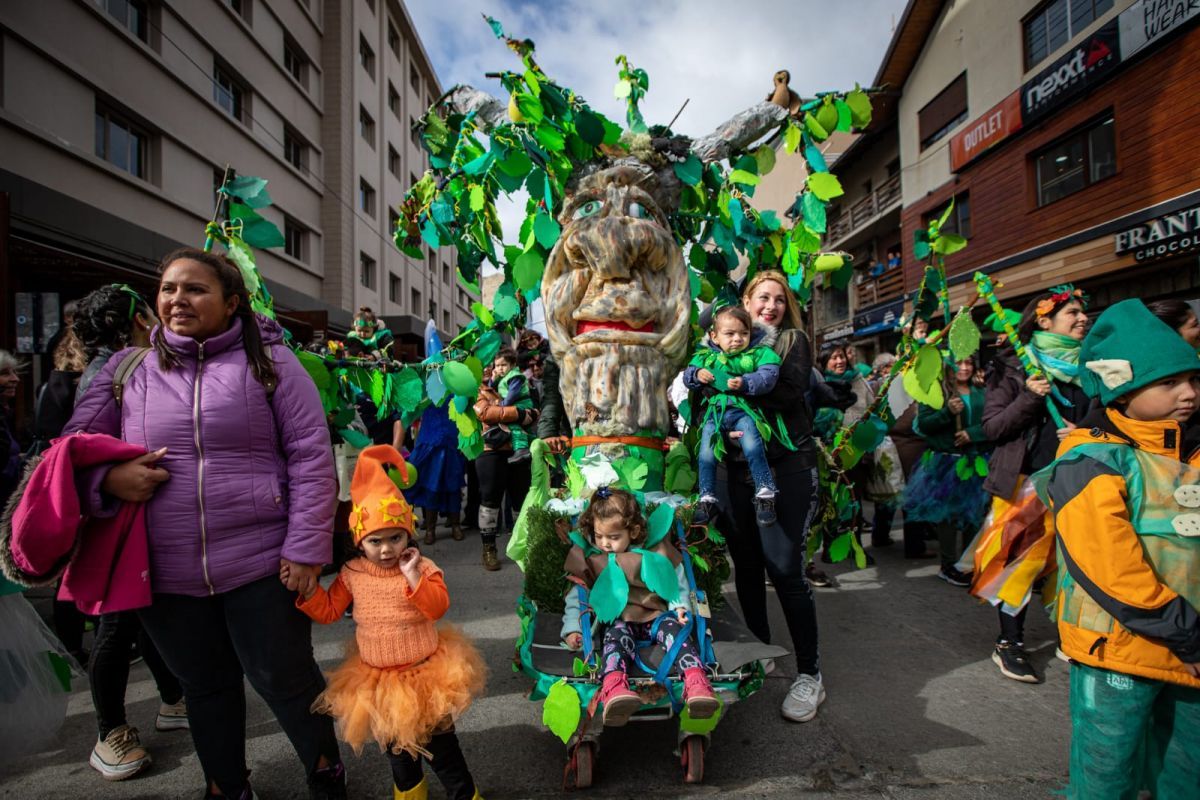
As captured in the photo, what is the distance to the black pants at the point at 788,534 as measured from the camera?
261 cm

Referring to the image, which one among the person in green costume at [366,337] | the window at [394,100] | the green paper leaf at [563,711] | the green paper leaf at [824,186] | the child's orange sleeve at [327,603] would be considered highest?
the window at [394,100]

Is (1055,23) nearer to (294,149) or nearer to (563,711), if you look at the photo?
(563,711)

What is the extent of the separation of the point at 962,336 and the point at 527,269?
1.99m

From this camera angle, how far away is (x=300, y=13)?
49.0 feet

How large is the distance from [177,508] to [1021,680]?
346 cm

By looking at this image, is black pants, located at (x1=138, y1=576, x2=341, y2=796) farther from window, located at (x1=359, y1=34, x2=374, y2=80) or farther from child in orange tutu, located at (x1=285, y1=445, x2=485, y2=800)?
window, located at (x1=359, y1=34, x2=374, y2=80)

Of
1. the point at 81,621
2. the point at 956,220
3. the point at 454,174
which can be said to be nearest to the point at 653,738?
the point at 454,174

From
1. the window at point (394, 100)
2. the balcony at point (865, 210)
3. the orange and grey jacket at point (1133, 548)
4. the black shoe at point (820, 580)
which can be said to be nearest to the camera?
the orange and grey jacket at point (1133, 548)

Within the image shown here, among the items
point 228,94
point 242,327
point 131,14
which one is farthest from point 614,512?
point 228,94

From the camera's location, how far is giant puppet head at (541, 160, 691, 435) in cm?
272

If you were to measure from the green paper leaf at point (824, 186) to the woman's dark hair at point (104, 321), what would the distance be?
9.74 ft

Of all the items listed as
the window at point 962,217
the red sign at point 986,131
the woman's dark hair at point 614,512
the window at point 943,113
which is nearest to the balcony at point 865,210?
the window at point 943,113

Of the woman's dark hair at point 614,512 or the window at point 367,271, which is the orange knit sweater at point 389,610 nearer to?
the woman's dark hair at point 614,512

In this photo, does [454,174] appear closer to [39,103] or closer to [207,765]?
[207,765]
